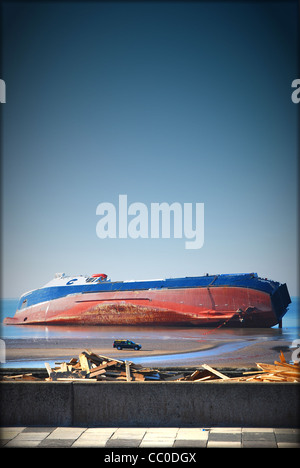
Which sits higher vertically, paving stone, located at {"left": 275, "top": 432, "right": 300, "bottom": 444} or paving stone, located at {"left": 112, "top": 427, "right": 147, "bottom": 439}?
paving stone, located at {"left": 275, "top": 432, "right": 300, "bottom": 444}

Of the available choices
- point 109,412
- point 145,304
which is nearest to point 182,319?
point 145,304

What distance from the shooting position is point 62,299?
140 ft

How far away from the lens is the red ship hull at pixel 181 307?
1378 inches

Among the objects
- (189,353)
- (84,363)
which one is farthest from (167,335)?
(84,363)

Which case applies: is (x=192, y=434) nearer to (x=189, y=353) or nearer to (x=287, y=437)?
(x=287, y=437)

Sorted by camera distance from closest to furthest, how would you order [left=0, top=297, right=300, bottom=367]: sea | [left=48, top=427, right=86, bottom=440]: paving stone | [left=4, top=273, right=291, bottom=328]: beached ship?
1. [left=48, top=427, right=86, bottom=440]: paving stone
2. [left=0, top=297, right=300, bottom=367]: sea
3. [left=4, top=273, right=291, bottom=328]: beached ship

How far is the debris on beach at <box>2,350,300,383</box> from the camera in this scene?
5.73 m

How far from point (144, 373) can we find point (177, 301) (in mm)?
30261

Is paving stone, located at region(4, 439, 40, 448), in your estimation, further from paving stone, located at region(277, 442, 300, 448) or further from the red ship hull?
the red ship hull

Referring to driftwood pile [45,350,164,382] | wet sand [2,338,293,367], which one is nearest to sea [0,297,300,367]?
wet sand [2,338,293,367]

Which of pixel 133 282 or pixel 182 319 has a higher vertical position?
pixel 133 282

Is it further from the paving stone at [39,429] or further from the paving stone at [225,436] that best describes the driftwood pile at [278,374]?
the paving stone at [39,429]
